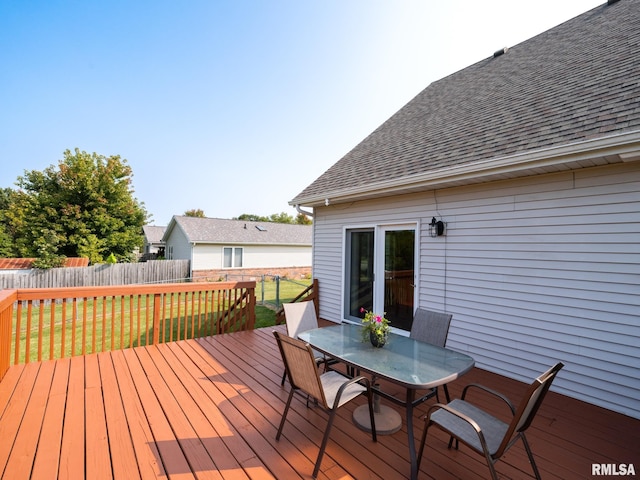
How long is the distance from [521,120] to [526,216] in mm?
1436

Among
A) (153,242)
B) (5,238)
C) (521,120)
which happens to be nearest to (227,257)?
(153,242)

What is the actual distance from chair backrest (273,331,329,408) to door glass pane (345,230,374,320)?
129 inches

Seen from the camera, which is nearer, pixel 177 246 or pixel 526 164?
pixel 526 164

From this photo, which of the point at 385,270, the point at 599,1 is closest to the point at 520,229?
the point at 385,270

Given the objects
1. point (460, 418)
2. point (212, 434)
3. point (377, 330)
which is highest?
point (377, 330)

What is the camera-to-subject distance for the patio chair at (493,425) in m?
1.57

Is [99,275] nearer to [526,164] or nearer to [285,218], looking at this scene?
[526,164]

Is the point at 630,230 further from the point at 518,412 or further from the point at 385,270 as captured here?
the point at 385,270

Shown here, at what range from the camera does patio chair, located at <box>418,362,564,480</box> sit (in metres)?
1.57

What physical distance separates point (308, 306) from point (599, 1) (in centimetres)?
874

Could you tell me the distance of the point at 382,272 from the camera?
17.0 ft

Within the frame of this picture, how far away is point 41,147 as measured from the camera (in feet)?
61.0
